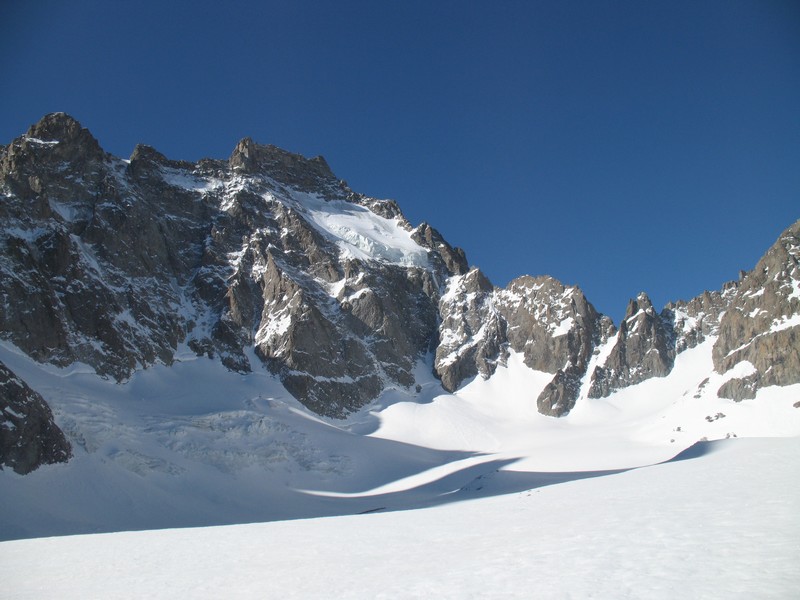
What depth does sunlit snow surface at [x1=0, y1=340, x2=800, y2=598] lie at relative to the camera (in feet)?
35.3

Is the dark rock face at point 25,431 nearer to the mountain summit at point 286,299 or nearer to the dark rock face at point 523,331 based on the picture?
the mountain summit at point 286,299

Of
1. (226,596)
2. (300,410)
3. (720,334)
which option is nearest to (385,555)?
(226,596)

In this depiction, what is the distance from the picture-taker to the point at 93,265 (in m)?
89.0

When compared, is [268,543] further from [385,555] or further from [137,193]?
[137,193]

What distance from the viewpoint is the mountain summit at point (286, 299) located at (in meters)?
82.4

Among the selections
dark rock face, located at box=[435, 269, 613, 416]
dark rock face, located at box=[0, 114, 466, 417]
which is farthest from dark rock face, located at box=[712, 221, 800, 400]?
dark rock face, located at box=[0, 114, 466, 417]

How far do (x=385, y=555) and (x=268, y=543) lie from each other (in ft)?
16.2

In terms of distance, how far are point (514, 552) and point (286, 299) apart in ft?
315

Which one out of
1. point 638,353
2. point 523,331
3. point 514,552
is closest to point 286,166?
point 523,331

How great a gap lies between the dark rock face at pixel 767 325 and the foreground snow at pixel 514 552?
71535 mm

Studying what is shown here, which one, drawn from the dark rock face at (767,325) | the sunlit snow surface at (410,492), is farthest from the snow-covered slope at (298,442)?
the dark rock face at (767,325)

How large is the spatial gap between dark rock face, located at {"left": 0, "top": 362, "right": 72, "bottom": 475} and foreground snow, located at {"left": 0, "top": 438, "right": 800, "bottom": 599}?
34484 mm

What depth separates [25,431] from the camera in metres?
51.0

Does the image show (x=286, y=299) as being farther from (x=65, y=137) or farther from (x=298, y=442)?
(x=65, y=137)
